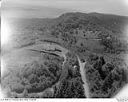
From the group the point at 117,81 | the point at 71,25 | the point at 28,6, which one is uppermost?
the point at 28,6

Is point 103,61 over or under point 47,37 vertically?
under

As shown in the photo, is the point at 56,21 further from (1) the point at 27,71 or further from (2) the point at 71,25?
(1) the point at 27,71

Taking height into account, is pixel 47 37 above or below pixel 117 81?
above

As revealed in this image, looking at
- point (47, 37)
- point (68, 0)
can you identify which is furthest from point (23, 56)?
point (68, 0)

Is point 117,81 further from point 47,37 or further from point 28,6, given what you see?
point 28,6

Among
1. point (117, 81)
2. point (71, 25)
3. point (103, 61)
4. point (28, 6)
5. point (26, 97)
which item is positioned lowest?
point (26, 97)

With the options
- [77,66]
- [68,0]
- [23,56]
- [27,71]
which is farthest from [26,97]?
[68,0]
